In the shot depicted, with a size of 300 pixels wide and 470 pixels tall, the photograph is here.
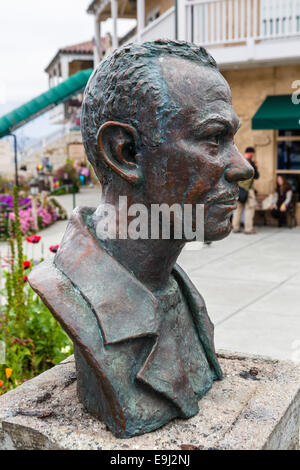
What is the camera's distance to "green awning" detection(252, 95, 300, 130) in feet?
31.9

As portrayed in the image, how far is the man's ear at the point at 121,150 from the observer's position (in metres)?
1.80

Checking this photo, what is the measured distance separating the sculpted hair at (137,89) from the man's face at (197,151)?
0.03 metres

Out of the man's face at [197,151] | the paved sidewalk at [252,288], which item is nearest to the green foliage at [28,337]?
the paved sidewalk at [252,288]

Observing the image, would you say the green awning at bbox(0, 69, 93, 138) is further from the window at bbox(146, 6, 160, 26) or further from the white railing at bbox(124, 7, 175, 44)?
the white railing at bbox(124, 7, 175, 44)

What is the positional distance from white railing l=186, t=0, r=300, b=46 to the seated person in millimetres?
2753

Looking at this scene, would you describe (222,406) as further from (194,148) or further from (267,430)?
(194,148)

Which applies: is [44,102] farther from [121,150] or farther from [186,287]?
[121,150]

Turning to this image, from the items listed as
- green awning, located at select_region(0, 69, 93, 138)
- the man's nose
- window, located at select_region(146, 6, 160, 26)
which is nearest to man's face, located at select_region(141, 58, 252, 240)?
the man's nose

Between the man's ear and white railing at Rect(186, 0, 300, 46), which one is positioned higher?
white railing at Rect(186, 0, 300, 46)

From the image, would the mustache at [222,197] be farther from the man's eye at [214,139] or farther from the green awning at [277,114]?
the green awning at [277,114]

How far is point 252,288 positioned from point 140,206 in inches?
166
